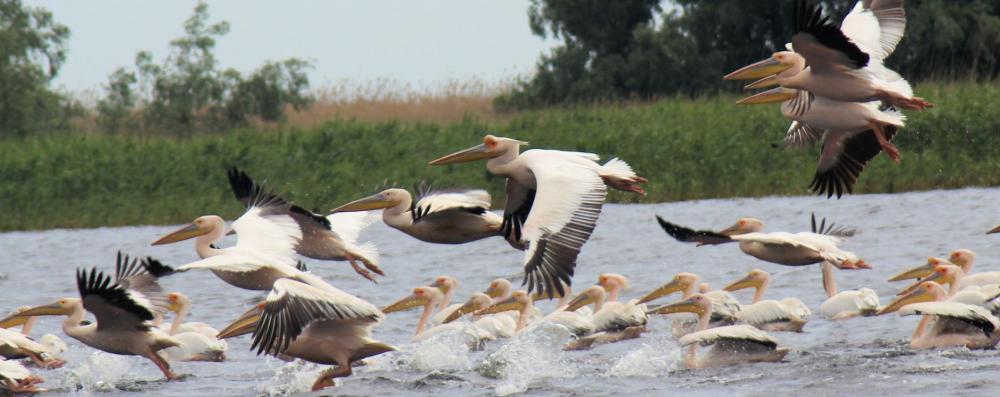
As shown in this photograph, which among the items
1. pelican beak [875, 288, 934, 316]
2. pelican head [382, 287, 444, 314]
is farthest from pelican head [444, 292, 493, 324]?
pelican beak [875, 288, 934, 316]

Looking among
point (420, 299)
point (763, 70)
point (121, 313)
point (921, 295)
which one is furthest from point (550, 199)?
point (420, 299)

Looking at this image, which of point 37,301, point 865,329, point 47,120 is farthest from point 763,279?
point 47,120

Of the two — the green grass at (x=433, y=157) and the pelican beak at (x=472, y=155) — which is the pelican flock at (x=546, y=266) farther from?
the green grass at (x=433, y=157)

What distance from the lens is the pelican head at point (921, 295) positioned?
927 centimetres

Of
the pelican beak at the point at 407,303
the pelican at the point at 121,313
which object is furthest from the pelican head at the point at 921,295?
the pelican at the point at 121,313

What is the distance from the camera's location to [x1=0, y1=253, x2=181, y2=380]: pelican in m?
8.60

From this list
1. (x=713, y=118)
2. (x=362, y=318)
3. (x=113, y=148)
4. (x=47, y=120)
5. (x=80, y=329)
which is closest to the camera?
(x=362, y=318)

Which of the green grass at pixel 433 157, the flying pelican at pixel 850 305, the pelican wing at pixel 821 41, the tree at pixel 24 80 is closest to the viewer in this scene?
the pelican wing at pixel 821 41

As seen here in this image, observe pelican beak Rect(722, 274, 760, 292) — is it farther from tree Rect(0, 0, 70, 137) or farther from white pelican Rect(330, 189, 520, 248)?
tree Rect(0, 0, 70, 137)

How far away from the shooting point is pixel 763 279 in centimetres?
1081

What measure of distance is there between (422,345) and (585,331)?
106 centimetres

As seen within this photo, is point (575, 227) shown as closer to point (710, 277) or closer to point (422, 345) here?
point (422, 345)

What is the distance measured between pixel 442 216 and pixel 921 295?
2.92 metres

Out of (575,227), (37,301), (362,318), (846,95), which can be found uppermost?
(846,95)
